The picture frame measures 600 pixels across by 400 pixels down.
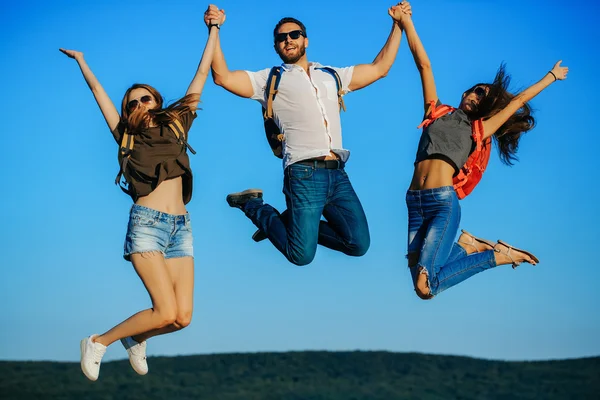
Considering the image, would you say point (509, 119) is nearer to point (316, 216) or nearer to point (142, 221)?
point (316, 216)

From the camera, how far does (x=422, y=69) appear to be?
10.5 m

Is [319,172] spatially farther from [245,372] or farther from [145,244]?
[245,372]

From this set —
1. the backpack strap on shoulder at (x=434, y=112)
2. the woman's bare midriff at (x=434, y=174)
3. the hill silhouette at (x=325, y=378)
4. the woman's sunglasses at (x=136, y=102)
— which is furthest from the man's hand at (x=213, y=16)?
the hill silhouette at (x=325, y=378)

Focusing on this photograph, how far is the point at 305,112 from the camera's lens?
10.2m

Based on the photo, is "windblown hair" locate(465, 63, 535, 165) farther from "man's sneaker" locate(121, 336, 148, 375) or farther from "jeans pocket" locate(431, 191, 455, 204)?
"man's sneaker" locate(121, 336, 148, 375)

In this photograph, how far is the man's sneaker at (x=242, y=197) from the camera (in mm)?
11188

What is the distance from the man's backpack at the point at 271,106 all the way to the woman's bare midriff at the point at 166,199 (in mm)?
1535

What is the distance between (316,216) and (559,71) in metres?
3.35

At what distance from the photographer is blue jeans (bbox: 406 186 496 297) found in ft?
33.1

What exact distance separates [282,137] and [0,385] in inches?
1819

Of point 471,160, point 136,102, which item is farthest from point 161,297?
point 471,160

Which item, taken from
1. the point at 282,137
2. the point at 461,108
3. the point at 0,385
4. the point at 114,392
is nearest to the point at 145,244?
the point at 282,137

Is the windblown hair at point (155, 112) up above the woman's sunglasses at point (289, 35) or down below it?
below

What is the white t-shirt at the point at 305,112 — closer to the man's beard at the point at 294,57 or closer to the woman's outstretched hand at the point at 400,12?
the man's beard at the point at 294,57
